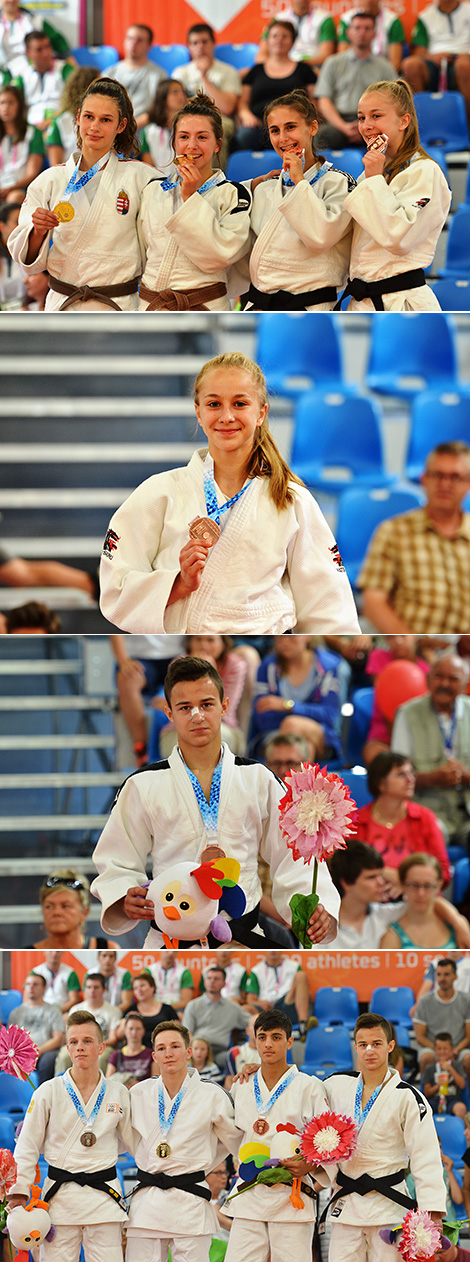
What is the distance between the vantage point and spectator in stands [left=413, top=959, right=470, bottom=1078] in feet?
9.55

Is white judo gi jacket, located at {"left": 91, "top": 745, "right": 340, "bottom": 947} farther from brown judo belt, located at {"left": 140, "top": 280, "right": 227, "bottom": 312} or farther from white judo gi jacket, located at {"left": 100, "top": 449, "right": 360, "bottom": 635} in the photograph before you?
brown judo belt, located at {"left": 140, "top": 280, "right": 227, "bottom": 312}

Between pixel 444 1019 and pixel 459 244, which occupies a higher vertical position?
pixel 459 244

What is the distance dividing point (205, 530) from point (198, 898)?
29.5 inches

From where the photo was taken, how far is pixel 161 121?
Answer: 454cm

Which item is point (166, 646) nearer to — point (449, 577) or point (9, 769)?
point (9, 769)

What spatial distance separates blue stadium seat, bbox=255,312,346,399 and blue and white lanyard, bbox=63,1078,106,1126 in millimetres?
1728

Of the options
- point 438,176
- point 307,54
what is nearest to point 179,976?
point 438,176

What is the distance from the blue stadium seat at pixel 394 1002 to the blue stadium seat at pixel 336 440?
164 cm

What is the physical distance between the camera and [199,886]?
8.46 feet

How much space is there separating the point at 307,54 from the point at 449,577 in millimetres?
2813

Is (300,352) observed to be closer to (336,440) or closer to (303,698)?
(336,440)

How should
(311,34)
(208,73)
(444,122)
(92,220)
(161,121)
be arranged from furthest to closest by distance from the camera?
(311,34)
(208,73)
(444,122)
(161,121)
(92,220)

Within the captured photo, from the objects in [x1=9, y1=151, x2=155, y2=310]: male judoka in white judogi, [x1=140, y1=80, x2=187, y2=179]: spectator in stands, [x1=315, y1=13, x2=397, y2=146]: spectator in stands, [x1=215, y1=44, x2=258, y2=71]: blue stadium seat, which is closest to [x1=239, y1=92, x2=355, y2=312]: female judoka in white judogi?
[x1=9, y1=151, x2=155, y2=310]: male judoka in white judogi

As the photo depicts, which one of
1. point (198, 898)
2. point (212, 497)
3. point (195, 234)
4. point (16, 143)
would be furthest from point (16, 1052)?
point (16, 143)
